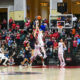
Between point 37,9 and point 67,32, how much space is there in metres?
12.5

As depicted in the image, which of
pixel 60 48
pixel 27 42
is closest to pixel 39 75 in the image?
pixel 60 48

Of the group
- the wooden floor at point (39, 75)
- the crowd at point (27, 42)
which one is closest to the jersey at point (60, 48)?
the crowd at point (27, 42)

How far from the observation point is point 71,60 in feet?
77.7

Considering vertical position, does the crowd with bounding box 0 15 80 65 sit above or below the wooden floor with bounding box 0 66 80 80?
above

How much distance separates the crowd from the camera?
23938 millimetres

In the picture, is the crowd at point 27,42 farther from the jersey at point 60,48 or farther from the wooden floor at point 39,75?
the wooden floor at point 39,75

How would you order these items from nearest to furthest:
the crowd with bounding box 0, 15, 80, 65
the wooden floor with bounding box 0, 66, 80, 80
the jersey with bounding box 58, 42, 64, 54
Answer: the wooden floor with bounding box 0, 66, 80, 80 < the jersey with bounding box 58, 42, 64, 54 < the crowd with bounding box 0, 15, 80, 65

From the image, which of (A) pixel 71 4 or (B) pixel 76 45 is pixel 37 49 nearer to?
(B) pixel 76 45

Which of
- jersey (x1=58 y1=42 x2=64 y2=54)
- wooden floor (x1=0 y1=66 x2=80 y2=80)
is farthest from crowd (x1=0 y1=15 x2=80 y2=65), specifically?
wooden floor (x1=0 y1=66 x2=80 y2=80)

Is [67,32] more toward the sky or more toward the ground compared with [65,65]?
more toward the sky

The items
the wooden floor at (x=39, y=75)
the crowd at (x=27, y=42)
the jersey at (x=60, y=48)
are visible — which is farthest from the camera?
the crowd at (x=27, y=42)

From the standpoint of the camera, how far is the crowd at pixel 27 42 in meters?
23.9

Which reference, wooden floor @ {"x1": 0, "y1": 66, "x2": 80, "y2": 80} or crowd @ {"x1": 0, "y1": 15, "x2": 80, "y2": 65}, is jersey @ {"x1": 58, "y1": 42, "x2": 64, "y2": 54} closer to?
crowd @ {"x1": 0, "y1": 15, "x2": 80, "y2": 65}

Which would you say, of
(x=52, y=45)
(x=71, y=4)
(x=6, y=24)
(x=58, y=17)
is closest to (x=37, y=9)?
(x=71, y=4)
